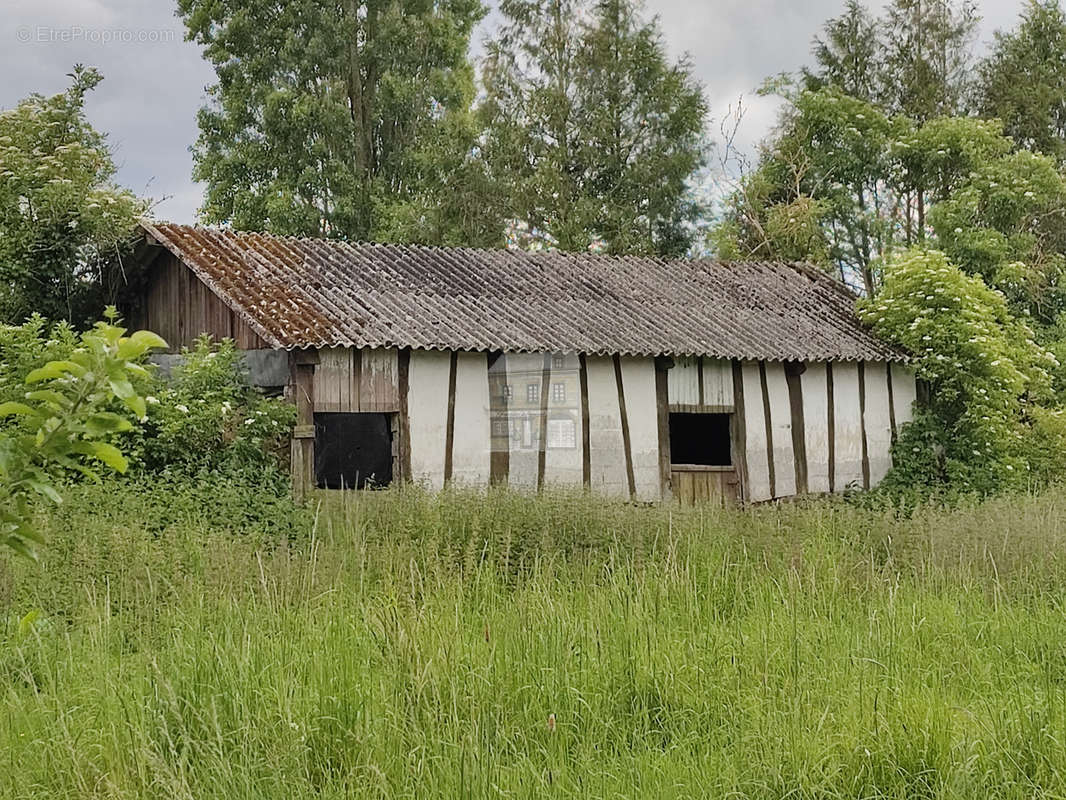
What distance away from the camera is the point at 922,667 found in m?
5.50

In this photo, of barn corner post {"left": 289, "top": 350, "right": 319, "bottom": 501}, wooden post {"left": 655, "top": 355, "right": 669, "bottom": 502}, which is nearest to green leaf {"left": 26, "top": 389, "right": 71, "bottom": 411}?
barn corner post {"left": 289, "top": 350, "right": 319, "bottom": 501}

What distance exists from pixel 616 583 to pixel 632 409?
9.00 metres

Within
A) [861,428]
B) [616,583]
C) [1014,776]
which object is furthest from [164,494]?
[861,428]

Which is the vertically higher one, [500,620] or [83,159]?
[83,159]

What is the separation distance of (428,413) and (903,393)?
7931mm

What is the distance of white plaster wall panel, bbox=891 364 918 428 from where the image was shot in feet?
58.3

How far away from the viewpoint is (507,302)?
15875 mm

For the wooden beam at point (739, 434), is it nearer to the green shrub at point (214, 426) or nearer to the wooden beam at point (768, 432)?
the wooden beam at point (768, 432)

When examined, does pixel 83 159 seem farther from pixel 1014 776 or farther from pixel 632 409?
pixel 1014 776

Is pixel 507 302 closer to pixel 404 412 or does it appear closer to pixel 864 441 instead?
pixel 404 412

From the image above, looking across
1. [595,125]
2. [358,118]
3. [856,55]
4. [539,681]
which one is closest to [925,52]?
[856,55]

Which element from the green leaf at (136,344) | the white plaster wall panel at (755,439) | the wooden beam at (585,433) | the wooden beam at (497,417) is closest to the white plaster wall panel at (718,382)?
the white plaster wall panel at (755,439)

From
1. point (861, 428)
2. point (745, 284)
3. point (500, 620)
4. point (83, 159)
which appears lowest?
point (500, 620)

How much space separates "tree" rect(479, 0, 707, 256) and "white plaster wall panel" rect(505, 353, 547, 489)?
42.7 feet
